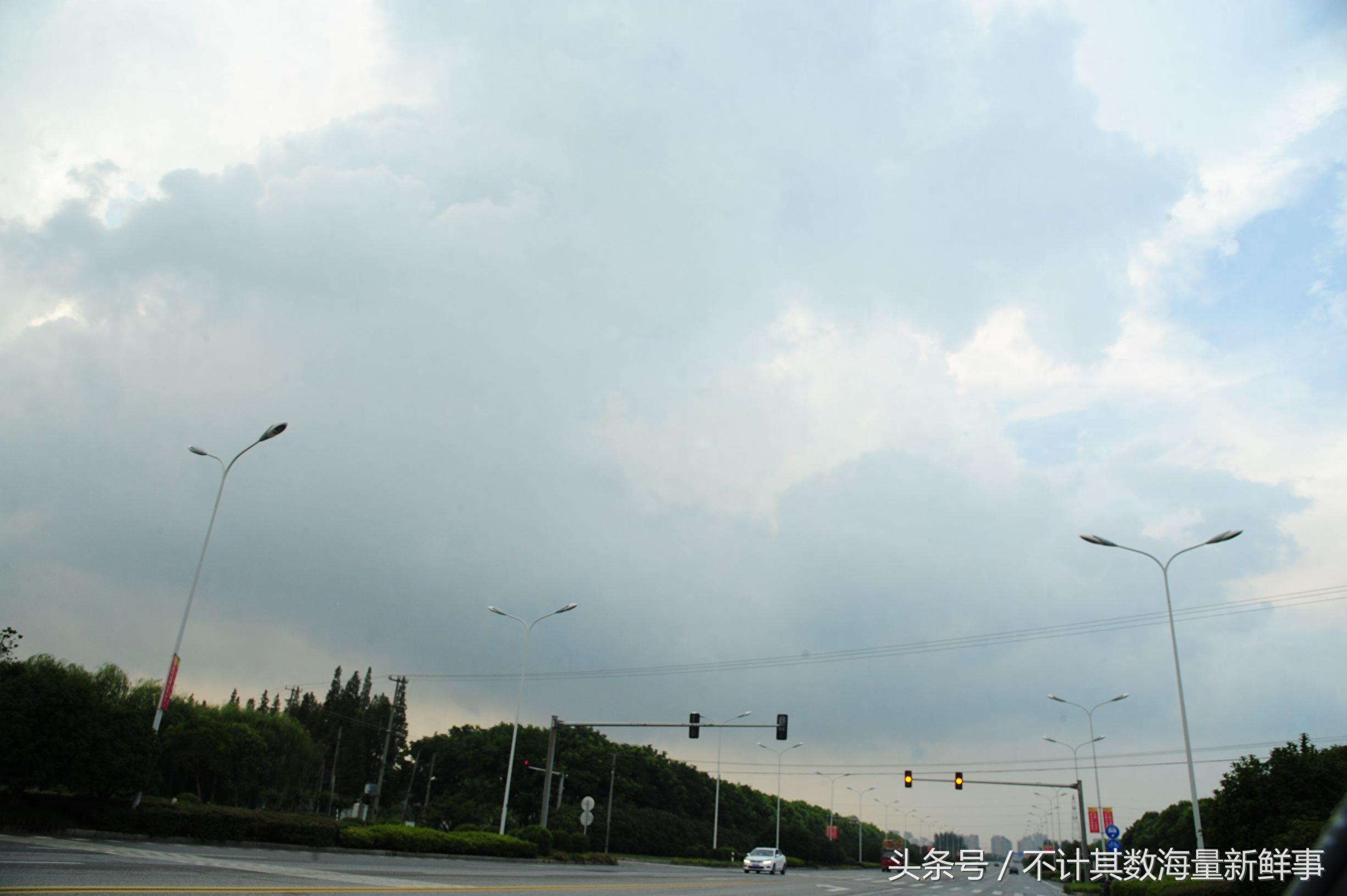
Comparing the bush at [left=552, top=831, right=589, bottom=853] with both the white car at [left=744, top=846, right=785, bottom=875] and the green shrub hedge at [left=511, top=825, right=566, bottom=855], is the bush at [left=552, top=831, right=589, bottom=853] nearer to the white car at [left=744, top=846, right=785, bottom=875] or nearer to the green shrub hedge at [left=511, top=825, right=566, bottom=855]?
the green shrub hedge at [left=511, top=825, right=566, bottom=855]

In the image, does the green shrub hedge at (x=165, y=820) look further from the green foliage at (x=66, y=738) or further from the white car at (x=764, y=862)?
the white car at (x=764, y=862)

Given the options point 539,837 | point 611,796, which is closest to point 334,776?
point 611,796

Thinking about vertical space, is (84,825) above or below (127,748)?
below

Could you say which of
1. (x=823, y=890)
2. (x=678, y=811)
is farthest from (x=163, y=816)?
(x=678, y=811)

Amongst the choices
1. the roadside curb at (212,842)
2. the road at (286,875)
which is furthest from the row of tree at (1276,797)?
the roadside curb at (212,842)

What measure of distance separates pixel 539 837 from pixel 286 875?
2499 cm

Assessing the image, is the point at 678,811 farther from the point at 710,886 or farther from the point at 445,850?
the point at 710,886

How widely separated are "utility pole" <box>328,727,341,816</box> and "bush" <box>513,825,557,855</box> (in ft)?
163

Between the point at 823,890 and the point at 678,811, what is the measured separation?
74480 millimetres

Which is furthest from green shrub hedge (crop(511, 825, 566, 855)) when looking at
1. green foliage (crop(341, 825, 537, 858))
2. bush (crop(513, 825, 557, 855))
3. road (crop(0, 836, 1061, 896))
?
road (crop(0, 836, 1061, 896))

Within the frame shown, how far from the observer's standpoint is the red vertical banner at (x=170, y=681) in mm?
24797

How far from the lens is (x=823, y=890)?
1052 inches

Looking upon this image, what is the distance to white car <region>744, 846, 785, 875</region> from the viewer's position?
45.8m

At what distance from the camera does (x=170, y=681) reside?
980 inches
